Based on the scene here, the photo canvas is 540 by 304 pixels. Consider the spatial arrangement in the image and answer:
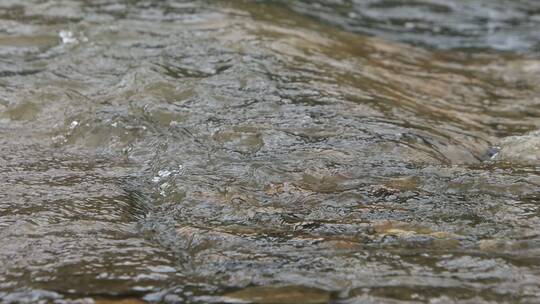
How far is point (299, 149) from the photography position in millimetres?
4152

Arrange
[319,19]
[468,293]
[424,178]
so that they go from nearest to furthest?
1. [468,293]
2. [424,178]
3. [319,19]

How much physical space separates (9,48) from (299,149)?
3.21 m

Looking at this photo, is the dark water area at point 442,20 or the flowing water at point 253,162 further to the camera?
the dark water area at point 442,20

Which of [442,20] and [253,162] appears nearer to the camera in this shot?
[253,162]

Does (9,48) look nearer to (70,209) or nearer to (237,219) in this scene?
(70,209)

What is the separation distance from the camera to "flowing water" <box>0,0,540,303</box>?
2588 millimetres

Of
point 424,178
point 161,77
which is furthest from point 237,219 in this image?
point 161,77

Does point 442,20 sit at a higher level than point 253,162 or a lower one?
higher

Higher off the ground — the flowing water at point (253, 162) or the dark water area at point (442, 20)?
the dark water area at point (442, 20)

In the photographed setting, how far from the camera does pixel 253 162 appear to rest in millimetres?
3926

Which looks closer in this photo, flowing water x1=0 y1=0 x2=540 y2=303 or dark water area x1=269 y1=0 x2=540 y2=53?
flowing water x1=0 y1=0 x2=540 y2=303

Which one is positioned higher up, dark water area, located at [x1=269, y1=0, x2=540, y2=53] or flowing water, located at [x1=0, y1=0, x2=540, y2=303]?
dark water area, located at [x1=269, y1=0, x2=540, y2=53]

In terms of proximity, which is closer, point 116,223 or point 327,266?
point 327,266

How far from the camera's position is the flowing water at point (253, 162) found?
259 cm
